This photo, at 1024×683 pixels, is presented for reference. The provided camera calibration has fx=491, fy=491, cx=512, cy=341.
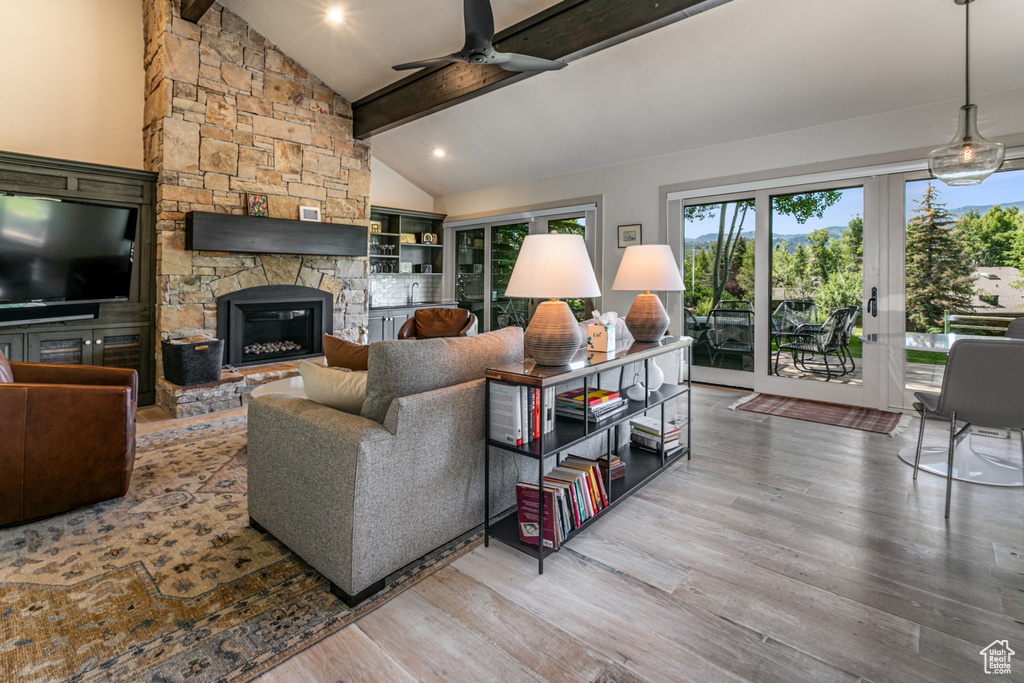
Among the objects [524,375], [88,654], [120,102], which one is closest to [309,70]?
[120,102]

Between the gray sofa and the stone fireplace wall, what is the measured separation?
3.32m

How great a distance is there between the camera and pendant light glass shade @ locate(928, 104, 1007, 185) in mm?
2551

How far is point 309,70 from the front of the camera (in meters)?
5.46

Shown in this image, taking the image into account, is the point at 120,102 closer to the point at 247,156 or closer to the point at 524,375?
the point at 247,156

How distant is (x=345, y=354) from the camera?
2.33 m

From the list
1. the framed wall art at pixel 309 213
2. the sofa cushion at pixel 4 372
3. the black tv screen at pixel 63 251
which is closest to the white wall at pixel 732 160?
the framed wall art at pixel 309 213

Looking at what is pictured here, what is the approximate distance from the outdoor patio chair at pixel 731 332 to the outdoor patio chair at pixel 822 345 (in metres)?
0.37

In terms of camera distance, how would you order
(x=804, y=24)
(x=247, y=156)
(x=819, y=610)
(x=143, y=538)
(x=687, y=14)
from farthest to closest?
(x=247, y=156), (x=804, y=24), (x=687, y=14), (x=143, y=538), (x=819, y=610)

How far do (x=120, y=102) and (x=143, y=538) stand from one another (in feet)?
14.9

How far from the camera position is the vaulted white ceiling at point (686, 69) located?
3.31m

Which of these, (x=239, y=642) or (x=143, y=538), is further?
(x=143, y=538)

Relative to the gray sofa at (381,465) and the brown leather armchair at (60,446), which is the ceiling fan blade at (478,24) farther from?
the brown leather armchair at (60,446)

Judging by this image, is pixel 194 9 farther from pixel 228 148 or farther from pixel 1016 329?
pixel 1016 329

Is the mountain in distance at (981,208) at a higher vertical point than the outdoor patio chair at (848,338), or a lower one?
higher
